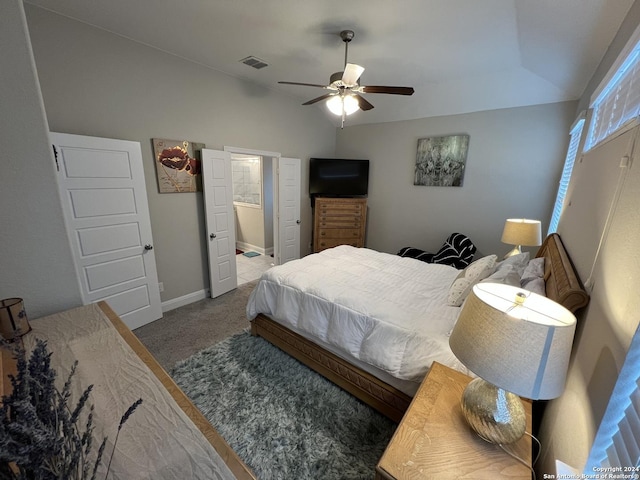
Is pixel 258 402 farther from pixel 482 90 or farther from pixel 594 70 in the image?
pixel 482 90

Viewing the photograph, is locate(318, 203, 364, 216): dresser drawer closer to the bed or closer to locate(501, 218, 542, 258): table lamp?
locate(501, 218, 542, 258): table lamp

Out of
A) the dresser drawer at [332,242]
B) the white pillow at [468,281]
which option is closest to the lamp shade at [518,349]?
the white pillow at [468,281]

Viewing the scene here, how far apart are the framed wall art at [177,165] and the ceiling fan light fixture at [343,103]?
5.55 feet

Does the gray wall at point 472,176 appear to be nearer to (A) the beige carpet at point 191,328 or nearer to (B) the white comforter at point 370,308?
(B) the white comforter at point 370,308

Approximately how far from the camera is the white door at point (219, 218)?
319 cm

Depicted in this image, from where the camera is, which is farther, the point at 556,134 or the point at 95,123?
the point at 556,134

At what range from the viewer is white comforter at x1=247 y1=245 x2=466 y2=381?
1602 mm

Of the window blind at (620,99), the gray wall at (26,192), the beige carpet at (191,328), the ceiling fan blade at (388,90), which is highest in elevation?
the ceiling fan blade at (388,90)

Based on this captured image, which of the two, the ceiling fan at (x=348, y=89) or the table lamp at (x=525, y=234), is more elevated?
the ceiling fan at (x=348, y=89)

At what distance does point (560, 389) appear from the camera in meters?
0.79

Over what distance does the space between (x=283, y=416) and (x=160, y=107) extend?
10.4 feet

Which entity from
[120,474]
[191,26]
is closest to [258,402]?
[120,474]

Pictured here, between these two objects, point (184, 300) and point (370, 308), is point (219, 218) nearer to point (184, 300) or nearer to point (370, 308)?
point (184, 300)

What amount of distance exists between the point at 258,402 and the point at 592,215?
2330mm
